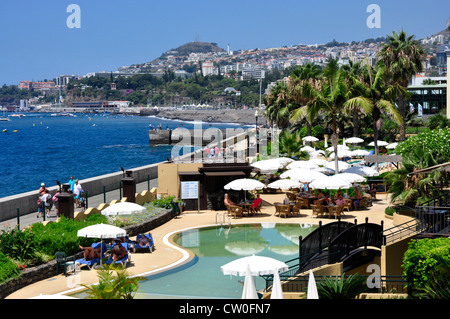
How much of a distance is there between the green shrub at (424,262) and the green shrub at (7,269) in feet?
31.8

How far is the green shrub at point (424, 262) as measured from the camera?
1251cm

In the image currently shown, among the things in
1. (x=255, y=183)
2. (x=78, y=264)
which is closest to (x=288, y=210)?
(x=255, y=183)

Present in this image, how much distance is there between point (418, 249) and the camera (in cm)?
1320

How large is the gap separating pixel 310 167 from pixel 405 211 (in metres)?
9.89

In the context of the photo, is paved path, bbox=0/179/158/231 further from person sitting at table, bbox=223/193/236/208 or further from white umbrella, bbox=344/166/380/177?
white umbrella, bbox=344/166/380/177

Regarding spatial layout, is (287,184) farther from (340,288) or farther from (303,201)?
(340,288)

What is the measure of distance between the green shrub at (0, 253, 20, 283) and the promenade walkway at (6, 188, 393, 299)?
0.45 metres

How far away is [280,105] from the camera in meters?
64.6

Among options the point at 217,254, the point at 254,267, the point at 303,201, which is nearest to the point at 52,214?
the point at 217,254

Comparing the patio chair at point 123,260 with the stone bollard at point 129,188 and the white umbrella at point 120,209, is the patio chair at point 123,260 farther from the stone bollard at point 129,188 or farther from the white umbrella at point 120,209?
the stone bollard at point 129,188

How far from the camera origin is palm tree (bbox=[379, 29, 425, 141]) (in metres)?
53.2

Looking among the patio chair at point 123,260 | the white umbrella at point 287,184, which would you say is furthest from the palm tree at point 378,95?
the patio chair at point 123,260

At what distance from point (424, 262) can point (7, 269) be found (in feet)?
33.2
